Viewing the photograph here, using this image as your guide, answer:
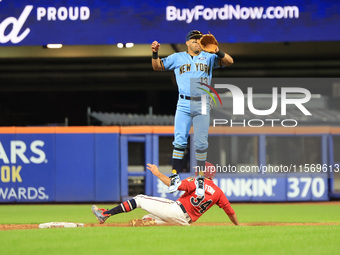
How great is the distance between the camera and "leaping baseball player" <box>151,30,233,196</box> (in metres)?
6.76

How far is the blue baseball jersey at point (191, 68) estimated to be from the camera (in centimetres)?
691

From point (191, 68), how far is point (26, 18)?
8.04 metres

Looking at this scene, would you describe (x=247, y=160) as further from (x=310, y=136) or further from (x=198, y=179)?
(x=198, y=179)

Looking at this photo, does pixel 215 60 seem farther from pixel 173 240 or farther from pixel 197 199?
pixel 173 240

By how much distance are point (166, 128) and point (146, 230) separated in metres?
7.19

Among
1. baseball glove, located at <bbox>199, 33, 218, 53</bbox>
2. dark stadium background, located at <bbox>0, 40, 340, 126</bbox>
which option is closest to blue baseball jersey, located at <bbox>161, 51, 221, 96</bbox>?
baseball glove, located at <bbox>199, 33, 218, 53</bbox>

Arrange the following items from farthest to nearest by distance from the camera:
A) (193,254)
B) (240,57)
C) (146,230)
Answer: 1. (240,57)
2. (146,230)
3. (193,254)

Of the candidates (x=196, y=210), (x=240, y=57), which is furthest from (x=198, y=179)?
(x=240, y=57)

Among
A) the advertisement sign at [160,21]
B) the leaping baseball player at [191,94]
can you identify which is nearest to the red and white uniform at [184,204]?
the leaping baseball player at [191,94]

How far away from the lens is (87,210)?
1191cm

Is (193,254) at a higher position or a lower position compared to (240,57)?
lower

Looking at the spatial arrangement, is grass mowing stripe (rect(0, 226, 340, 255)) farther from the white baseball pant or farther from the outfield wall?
the outfield wall

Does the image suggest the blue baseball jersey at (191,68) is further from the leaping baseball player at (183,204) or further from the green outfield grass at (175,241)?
the green outfield grass at (175,241)

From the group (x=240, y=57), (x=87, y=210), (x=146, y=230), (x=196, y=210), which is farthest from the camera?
(x=240, y=57)
